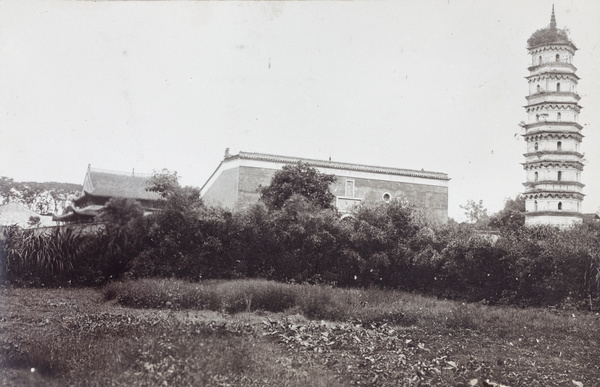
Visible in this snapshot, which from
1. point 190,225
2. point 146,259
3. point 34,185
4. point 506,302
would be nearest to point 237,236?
point 190,225

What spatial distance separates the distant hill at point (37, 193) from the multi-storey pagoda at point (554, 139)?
2384 cm

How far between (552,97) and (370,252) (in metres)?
17.3

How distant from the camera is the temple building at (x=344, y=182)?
94.8 ft

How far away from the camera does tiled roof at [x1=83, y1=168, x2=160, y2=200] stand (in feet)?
26.9

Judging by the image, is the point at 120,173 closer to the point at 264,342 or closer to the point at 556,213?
the point at 264,342

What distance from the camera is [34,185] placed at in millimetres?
8078

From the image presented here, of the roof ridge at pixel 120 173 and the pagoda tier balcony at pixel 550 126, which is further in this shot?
the pagoda tier balcony at pixel 550 126

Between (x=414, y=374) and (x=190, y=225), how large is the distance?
8301 mm

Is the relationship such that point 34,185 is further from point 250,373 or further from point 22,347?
point 250,373

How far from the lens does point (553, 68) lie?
83.7 ft

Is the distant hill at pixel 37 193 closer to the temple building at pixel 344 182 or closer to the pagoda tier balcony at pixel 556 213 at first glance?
the temple building at pixel 344 182

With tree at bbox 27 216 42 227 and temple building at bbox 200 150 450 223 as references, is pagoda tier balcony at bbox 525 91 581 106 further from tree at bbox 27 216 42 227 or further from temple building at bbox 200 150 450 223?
tree at bbox 27 216 42 227

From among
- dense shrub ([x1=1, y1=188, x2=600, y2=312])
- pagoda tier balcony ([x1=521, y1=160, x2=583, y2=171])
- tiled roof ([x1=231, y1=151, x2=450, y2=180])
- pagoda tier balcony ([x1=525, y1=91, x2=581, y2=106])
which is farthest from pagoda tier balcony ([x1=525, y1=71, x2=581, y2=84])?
dense shrub ([x1=1, y1=188, x2=600, y2=312])

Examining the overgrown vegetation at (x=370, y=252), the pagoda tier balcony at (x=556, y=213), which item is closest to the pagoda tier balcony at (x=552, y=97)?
the pagoda tier balcony at (x=556, y=213)
